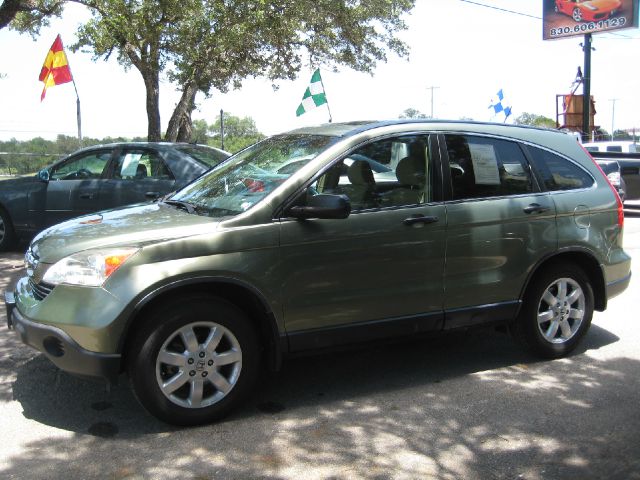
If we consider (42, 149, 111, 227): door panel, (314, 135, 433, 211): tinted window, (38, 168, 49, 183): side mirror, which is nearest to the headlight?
(314, 135, 433, 211): tinted window

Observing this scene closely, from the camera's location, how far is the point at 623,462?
3.35 meters

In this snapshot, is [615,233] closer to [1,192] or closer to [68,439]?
[68,439]

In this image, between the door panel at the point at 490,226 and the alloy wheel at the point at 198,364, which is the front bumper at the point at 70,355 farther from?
the door panel at the point at 490,226

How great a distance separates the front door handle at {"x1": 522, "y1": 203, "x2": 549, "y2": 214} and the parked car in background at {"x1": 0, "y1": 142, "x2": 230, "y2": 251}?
189 inches

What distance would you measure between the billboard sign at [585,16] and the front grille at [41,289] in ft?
106

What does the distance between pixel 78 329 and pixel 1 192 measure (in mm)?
6579

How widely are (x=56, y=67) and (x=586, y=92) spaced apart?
70.5 ft

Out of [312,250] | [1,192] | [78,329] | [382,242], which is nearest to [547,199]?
[382,242]

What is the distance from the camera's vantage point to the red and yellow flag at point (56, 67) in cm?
1534

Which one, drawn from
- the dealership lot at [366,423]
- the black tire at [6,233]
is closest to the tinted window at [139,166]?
the black tire at [6,233]

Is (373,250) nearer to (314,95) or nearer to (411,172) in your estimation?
(411,172)

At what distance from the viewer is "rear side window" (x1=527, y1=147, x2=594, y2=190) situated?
486cm

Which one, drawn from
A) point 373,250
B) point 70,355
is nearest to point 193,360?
point 70,355

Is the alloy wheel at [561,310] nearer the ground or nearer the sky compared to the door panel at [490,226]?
nearer the ground
